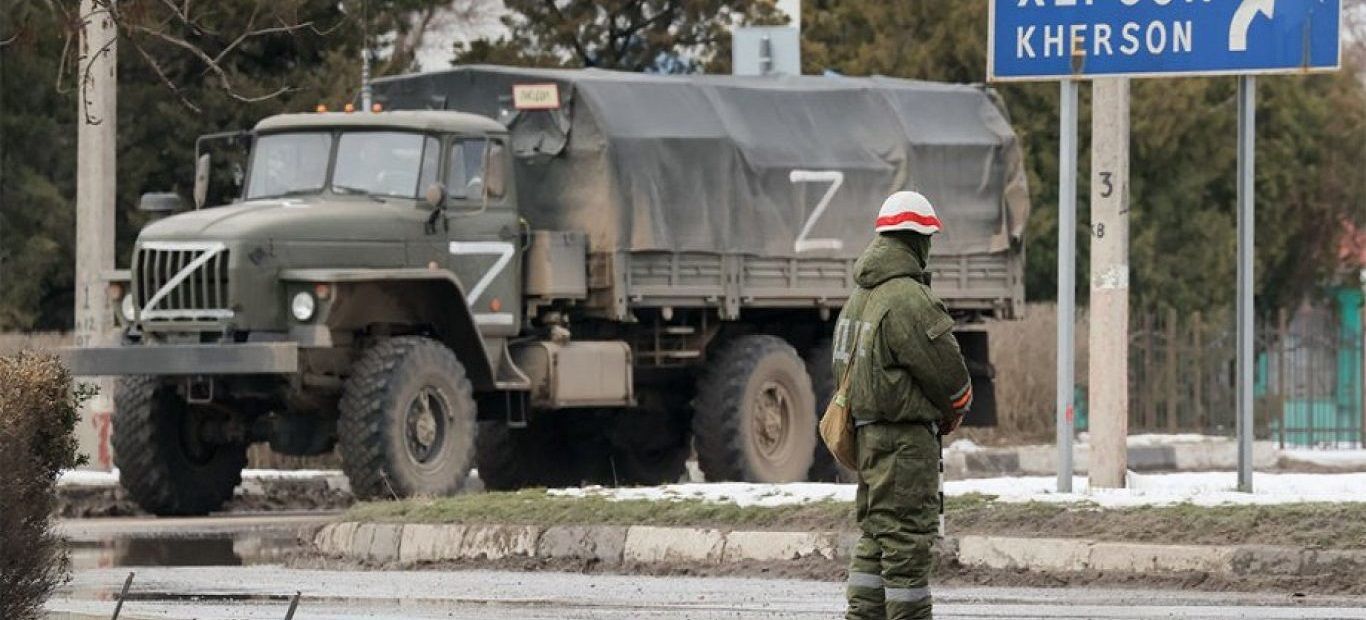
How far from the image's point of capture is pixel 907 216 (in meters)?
10.2

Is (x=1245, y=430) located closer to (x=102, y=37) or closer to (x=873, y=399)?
(x=873, y=399)

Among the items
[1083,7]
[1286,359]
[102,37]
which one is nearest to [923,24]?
[1286,359]

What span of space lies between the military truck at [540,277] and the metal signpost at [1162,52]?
5.82m

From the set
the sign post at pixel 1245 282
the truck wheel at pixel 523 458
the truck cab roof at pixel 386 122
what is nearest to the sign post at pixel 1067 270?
the sign post at pixel 1245 282

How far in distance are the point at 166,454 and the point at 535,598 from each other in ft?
27.6

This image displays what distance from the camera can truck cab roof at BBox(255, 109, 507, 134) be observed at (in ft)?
70.4

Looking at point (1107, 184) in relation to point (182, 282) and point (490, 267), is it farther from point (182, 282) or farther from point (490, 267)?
point (182, 282)

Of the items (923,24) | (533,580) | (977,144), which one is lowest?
(533,580)

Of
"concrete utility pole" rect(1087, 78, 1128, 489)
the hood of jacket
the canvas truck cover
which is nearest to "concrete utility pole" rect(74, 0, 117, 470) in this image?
the canvas truck cover

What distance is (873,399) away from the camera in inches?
400

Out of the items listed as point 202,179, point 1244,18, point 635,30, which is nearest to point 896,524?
point 1244,18

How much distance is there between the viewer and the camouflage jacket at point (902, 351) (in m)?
10.1

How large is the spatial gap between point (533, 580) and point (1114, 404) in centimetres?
379

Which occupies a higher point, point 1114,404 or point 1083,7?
point 1083,7
